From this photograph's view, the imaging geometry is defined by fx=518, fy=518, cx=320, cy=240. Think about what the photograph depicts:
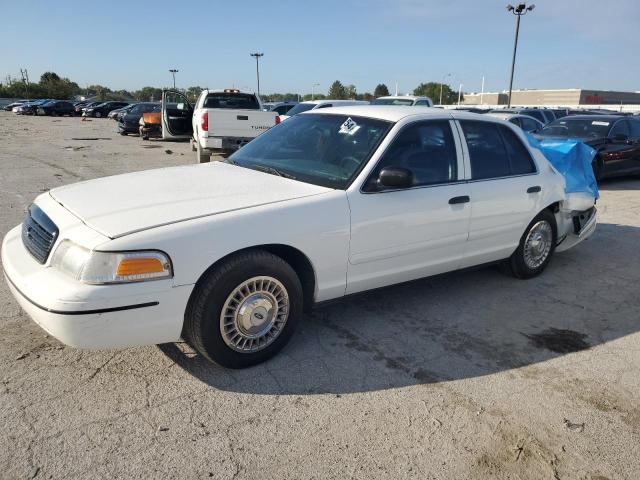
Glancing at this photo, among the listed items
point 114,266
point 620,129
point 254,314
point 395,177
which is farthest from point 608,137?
point 114,266

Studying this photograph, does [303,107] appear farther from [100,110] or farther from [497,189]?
[100,110]

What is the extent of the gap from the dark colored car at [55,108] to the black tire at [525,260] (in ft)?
153

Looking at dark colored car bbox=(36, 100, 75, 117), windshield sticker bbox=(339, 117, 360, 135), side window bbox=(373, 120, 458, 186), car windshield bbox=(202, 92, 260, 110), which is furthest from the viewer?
dark colored car bbox=(36, 100, 75, 117)

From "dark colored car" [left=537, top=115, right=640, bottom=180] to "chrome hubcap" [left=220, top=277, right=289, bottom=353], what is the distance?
961 centimetres

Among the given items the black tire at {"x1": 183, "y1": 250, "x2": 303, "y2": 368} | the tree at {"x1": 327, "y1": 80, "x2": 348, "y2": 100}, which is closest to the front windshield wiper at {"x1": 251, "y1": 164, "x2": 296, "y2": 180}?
the black tire at {"x1": 183, "y1": 250, "x2": 303, "y2": 368}

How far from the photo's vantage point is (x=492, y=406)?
10.0ft

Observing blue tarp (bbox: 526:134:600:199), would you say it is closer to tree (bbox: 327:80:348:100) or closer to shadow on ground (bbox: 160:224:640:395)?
shadow on ground (bbox: 160:224:640:395)

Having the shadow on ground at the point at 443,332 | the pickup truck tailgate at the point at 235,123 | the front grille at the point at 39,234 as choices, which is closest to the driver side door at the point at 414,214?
the shadow on ground at the point at 443,332

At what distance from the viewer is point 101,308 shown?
272 centimetres

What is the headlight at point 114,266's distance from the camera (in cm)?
273

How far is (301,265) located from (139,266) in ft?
3.67

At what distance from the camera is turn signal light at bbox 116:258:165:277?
9.02 feet

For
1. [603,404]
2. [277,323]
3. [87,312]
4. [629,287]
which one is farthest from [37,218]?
[629,287]

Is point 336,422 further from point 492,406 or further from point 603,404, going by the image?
point 603,404
